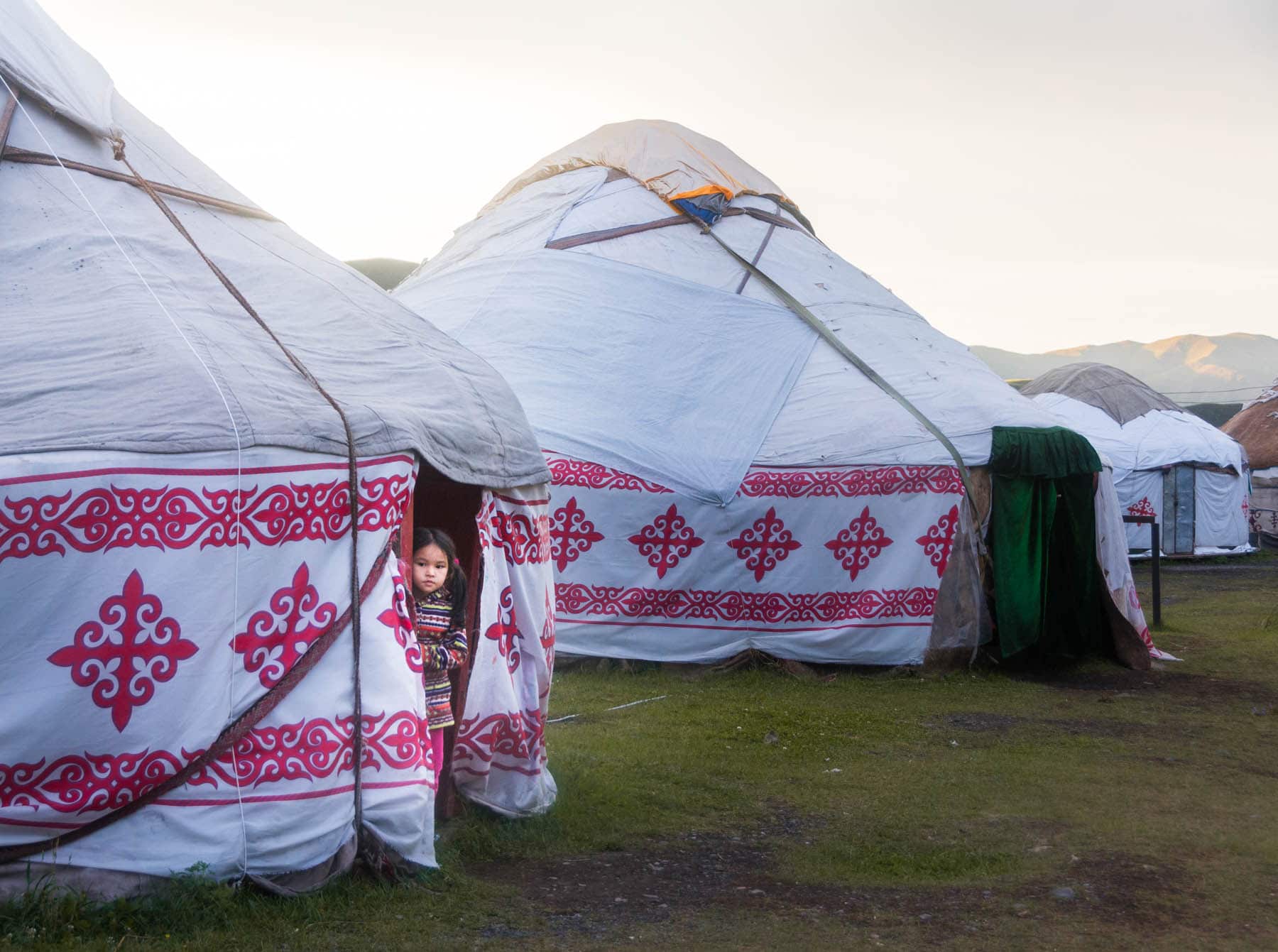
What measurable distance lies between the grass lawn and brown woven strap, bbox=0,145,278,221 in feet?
7.64

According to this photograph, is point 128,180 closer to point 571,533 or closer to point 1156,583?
point 571,533

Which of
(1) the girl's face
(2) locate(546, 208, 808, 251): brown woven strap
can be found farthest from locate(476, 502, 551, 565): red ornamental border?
(2) locate(546, 208, 808, 251): brown woven strap

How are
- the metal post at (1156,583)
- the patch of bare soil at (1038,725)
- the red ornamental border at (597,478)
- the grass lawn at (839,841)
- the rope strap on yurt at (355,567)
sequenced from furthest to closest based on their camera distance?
the metal post at (1156,583), the red ornamental border at (597,478), the patch of bare soil at (1038,725), the rope strap on yurt at (355,567), the grass lawn at (839,841)

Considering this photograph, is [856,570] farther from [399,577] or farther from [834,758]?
[399,577]

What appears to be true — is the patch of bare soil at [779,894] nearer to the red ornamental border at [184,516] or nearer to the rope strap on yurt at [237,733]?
the rope strap on yurt at [237,733]

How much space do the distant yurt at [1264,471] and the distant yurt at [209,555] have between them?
18.3 meters

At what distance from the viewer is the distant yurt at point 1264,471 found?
65.2 feet

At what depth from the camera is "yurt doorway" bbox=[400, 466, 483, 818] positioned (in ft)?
14.0

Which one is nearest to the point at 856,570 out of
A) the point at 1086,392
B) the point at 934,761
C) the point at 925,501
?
the point at 925,501

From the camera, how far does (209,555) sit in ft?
11.1

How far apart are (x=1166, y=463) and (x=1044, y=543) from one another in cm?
985

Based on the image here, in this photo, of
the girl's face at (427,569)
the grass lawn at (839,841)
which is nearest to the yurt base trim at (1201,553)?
the grass lawn at (839,841)

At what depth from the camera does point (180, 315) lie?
12.7 ft

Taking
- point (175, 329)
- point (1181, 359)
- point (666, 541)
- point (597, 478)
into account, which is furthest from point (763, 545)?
point (1181, 359)
